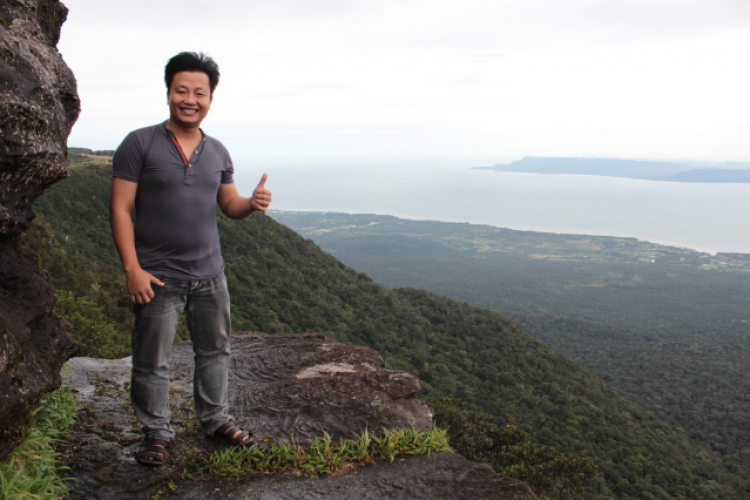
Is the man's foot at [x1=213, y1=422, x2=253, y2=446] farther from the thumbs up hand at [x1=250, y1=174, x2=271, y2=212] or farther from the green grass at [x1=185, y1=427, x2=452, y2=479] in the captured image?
the thumbs up hand at [x1=250, y1=174, x2=271, y2=212]

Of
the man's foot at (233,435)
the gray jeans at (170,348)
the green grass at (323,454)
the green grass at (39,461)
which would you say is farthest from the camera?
the man's foot at (233,435)

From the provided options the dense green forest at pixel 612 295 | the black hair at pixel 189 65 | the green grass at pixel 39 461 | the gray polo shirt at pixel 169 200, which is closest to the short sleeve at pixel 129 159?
the gray polo shirt at pixel 169 200

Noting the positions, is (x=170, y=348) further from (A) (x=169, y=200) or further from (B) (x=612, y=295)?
(B) (x=612, y=295)

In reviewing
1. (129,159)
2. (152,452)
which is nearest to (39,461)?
(152,452)

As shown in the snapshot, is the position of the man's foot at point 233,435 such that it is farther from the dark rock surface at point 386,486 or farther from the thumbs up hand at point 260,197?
the thumbs up hand at point 260,197

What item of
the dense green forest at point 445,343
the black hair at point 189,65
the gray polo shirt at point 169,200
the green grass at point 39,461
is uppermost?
the black hair at point 189,65

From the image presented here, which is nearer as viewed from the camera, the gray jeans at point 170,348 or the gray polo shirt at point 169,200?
the gray polo shirt at point 169,200
